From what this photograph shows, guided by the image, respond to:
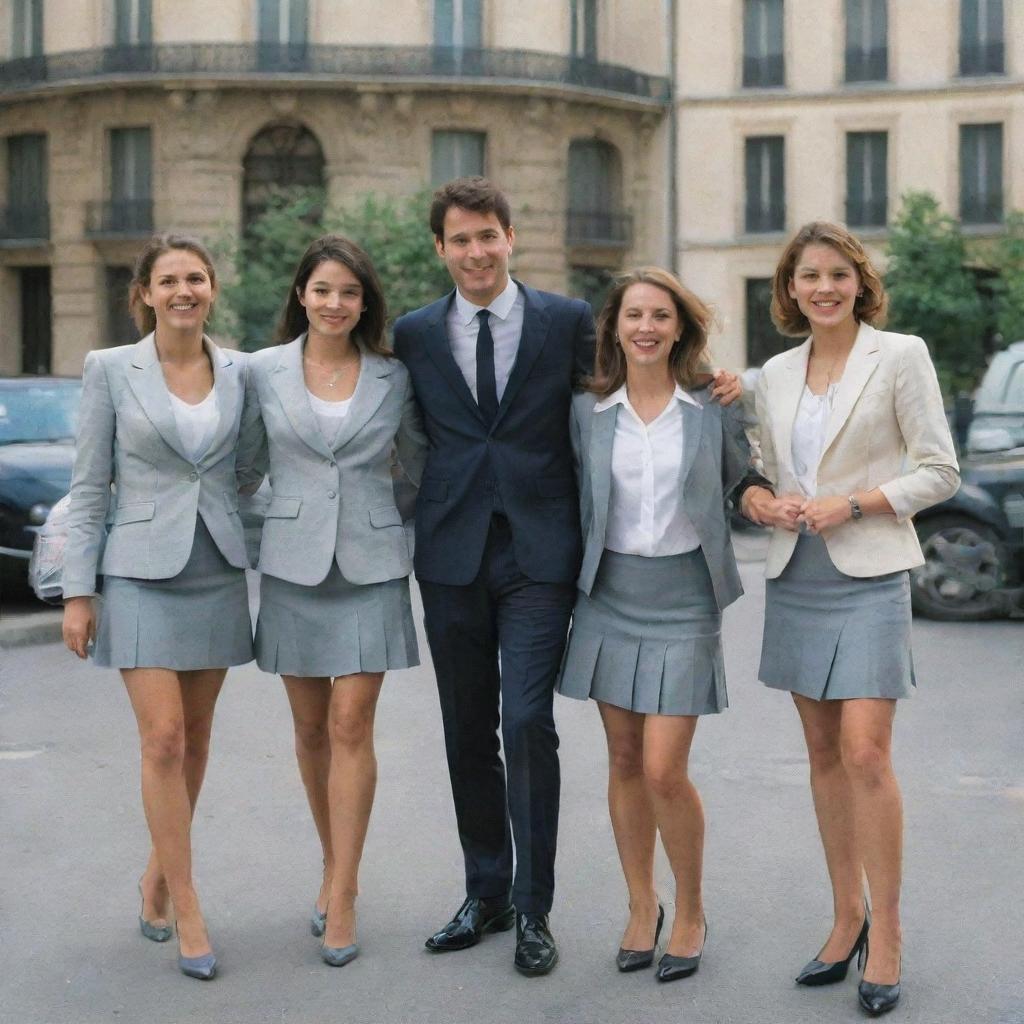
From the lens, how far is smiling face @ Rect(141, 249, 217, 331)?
5.04m

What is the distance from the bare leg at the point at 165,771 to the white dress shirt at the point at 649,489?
1344 millimetres

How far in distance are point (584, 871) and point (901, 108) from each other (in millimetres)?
34745

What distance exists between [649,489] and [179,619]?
4.62 ft

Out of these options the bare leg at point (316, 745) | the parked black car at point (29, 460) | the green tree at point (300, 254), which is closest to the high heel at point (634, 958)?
the bare leg at point (316, 745)

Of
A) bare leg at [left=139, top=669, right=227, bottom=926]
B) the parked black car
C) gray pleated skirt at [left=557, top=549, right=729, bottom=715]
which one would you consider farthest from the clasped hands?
the parked black car

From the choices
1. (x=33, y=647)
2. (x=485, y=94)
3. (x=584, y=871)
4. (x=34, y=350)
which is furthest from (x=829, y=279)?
(x=34, y=350)

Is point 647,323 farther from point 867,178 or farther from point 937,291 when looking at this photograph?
point 867,178

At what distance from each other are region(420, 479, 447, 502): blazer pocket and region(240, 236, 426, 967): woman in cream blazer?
10cm

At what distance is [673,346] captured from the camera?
4965 mm

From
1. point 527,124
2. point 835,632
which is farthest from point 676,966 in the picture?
point 527,124

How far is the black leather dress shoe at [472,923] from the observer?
4.96 metres

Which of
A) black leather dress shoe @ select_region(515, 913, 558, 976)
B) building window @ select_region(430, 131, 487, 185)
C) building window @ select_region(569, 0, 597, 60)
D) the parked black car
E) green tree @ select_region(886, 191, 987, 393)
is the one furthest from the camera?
building window @ select_region(569, 0, 597, 60)

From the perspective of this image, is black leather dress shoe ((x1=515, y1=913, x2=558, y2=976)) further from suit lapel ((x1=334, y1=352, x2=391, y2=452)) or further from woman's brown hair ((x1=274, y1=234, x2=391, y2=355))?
woman's brown hair ((x1=274, y1=234, x2=391, y2=355))

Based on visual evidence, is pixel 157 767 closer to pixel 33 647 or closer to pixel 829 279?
pixel 829 279
